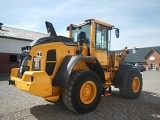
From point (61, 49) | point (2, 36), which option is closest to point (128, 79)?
point (61, 49)

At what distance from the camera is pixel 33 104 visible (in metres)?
7.18

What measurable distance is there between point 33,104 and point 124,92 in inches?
142

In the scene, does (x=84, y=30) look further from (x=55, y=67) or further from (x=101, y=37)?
(x=55, y=67)

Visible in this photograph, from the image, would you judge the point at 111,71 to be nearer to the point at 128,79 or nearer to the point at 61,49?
the point at 128,79

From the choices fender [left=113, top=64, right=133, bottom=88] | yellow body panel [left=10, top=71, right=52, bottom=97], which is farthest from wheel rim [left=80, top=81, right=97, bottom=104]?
fender [left=113, top=64, right=133, bottom=88]

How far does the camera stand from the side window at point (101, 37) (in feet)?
24.8

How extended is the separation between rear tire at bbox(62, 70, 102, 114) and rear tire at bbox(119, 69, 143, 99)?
81.8 inches

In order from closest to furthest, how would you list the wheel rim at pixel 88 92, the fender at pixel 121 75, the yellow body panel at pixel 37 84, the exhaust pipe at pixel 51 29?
the yellow body panel at pixel 37 84 < the wheel rim at pixel 88 92 < the exhaust pipe at pixel 51 29 < the fender at pixel 121 75

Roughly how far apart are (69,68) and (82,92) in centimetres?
88

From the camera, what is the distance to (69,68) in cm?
567

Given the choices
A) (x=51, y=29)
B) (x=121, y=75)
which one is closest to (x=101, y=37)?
(x=121, y=75)

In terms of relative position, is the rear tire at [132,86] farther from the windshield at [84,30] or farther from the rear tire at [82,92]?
the windshield at [84,30]

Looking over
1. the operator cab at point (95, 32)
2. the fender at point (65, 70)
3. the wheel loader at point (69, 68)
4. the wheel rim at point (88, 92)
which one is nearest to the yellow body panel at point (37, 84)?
the wheel loader at point (69, 68)

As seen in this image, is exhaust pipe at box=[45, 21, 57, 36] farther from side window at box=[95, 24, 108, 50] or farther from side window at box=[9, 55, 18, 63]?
side window at box=[9, 55, 18, 63]
